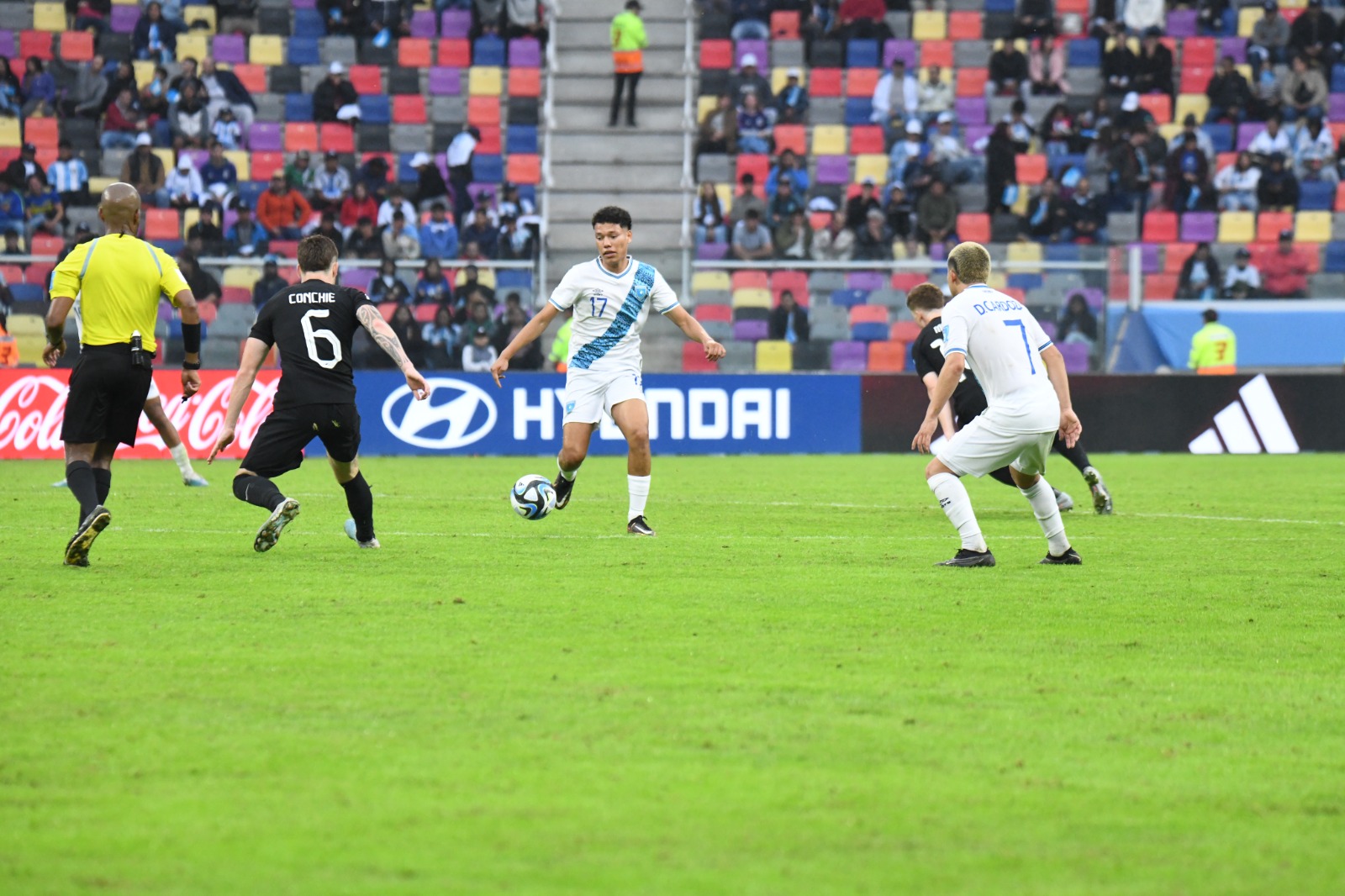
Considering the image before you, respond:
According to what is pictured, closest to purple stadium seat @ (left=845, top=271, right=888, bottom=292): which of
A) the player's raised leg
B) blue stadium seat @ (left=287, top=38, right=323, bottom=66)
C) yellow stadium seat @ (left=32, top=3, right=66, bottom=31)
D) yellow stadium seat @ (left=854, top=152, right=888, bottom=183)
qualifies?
yellow stadium seat @ (left=854, top=152, right=888, bottom=183)

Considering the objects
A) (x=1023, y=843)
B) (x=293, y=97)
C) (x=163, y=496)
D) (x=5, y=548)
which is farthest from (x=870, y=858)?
(x=293, y=97)

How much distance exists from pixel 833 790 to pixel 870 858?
23.5 inches

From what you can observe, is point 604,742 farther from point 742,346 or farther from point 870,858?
point 742,346

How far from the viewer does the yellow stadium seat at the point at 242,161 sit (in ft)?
90.1

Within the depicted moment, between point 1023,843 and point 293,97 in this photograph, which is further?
point 293,97

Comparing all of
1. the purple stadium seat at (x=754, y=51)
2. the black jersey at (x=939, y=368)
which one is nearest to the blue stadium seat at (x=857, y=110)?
the purple stadium seat at (x=754, y=51)

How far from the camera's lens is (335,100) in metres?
28.6

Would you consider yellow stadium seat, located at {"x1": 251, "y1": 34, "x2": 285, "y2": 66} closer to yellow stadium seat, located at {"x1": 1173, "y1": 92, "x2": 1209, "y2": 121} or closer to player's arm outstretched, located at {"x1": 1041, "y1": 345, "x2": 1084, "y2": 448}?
yellow stadium seat, located at {"x1": 1173, "y1": 92, "x2": 1209, "y2": 121}

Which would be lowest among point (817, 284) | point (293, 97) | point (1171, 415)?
point (1171, 415)

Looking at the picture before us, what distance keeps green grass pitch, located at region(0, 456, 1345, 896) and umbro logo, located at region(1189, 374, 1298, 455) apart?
35.8 feet

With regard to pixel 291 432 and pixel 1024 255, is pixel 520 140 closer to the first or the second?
pixel 1024 255

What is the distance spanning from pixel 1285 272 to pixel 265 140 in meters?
16.4

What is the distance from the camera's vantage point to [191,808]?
4594 millimetres

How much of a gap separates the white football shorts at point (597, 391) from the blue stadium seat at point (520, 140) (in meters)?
17.7
